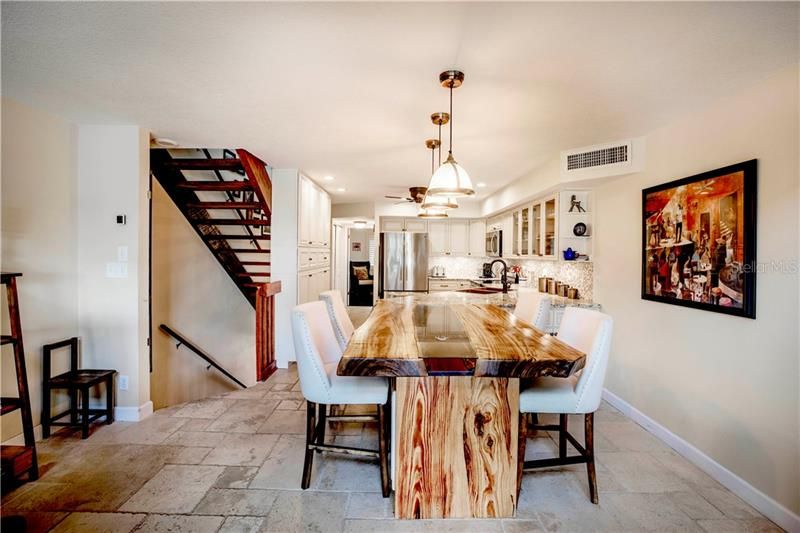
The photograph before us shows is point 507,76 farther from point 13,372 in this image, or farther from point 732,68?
point 13,372

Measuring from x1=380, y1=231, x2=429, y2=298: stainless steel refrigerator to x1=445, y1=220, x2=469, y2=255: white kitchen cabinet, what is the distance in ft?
1.80

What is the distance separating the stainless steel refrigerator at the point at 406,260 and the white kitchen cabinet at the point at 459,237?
0.55 meters

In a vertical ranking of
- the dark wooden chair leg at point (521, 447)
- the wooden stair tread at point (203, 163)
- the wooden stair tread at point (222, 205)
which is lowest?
the dark wooden chair leg at point (521, 447)

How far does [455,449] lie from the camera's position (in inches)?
71.8

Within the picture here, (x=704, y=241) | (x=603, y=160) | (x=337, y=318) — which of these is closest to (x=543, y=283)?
(x=603, y=160)

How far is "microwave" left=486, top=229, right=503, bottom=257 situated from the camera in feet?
19.9

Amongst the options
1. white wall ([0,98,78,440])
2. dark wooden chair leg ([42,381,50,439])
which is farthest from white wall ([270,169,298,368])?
dark wooden chair leg ([42,381,50,439])

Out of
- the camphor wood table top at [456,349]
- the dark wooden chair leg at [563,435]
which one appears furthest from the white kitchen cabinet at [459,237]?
the dark wooden chair leg at [563,435]

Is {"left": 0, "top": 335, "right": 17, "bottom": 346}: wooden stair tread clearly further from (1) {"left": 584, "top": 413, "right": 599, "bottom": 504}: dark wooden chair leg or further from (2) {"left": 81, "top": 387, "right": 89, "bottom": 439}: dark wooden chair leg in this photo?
(1) {"left": 584, "top": 413, "right": 599, "bottom": 504}: dark wooden chair leg

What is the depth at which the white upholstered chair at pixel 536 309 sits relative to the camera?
111 inches

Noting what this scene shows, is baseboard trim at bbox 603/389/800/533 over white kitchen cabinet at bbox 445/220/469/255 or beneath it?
beneath

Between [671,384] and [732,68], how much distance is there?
207 centimetres

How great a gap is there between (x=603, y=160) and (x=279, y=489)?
139 inches

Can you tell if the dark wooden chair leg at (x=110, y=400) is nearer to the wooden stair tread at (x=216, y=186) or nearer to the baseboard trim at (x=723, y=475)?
the wooden stair tread at (x=216, y=186)
